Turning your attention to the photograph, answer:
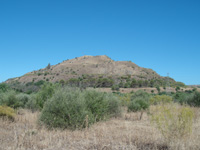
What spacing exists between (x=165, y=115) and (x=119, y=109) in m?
7.73

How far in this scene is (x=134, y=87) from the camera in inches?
2297

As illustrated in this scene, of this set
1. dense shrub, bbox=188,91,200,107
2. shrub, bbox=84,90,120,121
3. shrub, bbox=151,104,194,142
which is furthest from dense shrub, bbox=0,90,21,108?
dense shrub, bbox=188,91,200,107

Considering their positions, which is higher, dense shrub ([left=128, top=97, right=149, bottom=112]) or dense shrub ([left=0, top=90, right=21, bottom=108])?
dense shrub ([left=0, top=90, right=21, bottom=108])

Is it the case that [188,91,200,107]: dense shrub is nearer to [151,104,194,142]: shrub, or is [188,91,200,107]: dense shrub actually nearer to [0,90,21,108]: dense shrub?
[151,104,194,142]: shrub

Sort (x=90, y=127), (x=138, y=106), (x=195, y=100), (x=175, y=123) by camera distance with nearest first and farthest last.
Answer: (x=175, y=123), (x=90, y=127), (x=138, y=106), (x=195, y=100)

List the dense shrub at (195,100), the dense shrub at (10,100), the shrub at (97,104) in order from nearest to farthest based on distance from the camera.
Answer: the shrub at (97,104)
the dense shrub at (10,100)
the dense shrub at (195,100)

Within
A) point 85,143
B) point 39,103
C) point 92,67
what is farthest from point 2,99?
point 92,67

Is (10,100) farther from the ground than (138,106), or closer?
farther from the ground

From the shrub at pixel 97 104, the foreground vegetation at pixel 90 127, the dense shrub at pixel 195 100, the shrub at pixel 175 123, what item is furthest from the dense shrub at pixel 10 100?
the dense shrub at pixel 195 100

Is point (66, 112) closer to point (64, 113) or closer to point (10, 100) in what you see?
point (64, 113)

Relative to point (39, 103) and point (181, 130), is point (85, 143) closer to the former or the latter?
point (181, 130)

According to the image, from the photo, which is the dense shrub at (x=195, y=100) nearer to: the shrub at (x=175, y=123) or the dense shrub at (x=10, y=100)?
the shrub at (x=175, y=123)

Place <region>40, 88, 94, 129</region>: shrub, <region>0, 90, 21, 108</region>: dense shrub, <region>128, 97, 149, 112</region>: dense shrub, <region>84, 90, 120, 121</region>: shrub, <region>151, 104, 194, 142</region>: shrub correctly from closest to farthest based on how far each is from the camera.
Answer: <region>151, 104, 194, 142</region>: shrub
<region>40, 88, 94, 129</region>: shrub
<region>84, 90, 120, 121</region>: shrub
<region>0, 90, 21, 108</region>: dense shrub
<region>128, 97, 149, 112</region>: dense shrub

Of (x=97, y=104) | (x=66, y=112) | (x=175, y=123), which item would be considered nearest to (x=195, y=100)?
(x=97, y=104)
